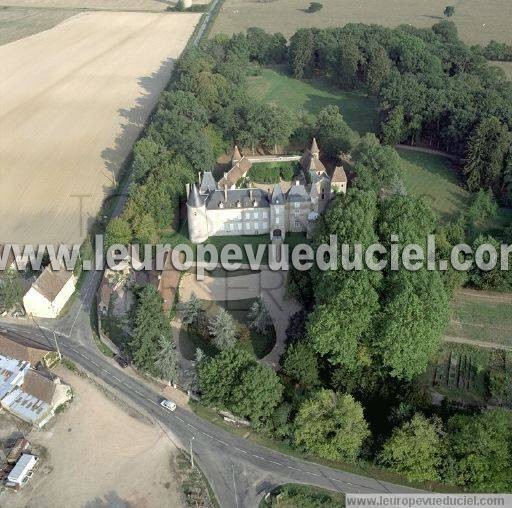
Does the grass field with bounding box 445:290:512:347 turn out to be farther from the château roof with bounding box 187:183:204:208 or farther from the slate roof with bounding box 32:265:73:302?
the slate roof with bounding box 32:265:73:302

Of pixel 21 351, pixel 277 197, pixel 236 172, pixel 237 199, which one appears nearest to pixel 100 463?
pixel 21 351

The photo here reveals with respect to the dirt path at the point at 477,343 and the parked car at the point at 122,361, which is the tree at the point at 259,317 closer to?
the parked car at the point at 122,361

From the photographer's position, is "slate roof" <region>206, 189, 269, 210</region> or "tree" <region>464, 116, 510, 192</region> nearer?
"slate roof" <region>206, 189, 269, 210</region>

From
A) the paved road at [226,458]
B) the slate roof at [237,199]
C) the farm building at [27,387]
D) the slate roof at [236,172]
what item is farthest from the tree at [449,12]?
the farm building at [27,387]

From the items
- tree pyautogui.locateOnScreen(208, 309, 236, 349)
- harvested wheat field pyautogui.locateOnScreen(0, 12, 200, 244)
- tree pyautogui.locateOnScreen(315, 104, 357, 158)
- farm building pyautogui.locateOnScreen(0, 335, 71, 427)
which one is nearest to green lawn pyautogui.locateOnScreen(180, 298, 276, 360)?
tree pyautogui.locateOnScreen(208, 309, 236, 349)

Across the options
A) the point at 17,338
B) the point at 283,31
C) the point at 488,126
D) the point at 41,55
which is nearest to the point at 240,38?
the point at 283,31

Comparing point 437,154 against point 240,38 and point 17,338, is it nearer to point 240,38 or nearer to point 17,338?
point 240,38
